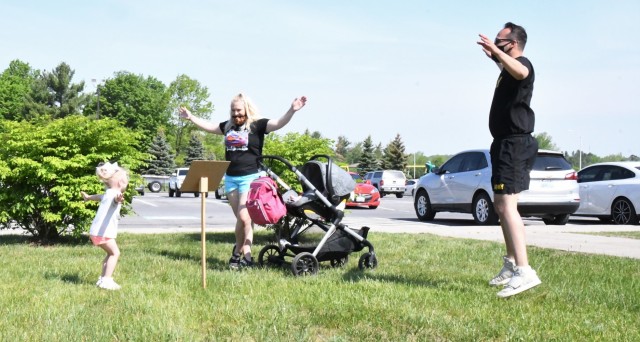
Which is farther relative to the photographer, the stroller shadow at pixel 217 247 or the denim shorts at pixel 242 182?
the stroller shadow at pixel 217 247

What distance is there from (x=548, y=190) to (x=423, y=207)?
3632 mm

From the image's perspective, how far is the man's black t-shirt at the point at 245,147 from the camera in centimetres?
725

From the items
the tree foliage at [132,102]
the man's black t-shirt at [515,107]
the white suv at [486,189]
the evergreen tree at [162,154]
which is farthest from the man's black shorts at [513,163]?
the tree foliage at [132,102]

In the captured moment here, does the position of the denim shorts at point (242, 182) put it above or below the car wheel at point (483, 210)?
above

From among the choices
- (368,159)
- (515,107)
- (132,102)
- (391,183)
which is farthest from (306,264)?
(368,159)

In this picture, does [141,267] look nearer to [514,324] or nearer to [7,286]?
[7,286]

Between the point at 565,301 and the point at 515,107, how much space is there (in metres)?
1.52

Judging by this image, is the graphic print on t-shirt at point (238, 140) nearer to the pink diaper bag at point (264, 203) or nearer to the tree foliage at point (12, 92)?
the pink diaper bag at point (264, 203)

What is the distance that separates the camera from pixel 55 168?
30.5 feet

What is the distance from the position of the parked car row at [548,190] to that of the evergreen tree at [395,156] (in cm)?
7261

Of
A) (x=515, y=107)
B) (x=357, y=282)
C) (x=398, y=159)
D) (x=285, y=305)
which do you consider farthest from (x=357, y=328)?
(x=398, y=159)

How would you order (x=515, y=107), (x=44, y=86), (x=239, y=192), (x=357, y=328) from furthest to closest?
(x=44, y=86), (x=239, y=192), (x=515, y=107), (x=357, y=328)

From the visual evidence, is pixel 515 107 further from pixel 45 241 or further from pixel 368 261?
pixel 45 241

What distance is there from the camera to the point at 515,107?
5527mm
